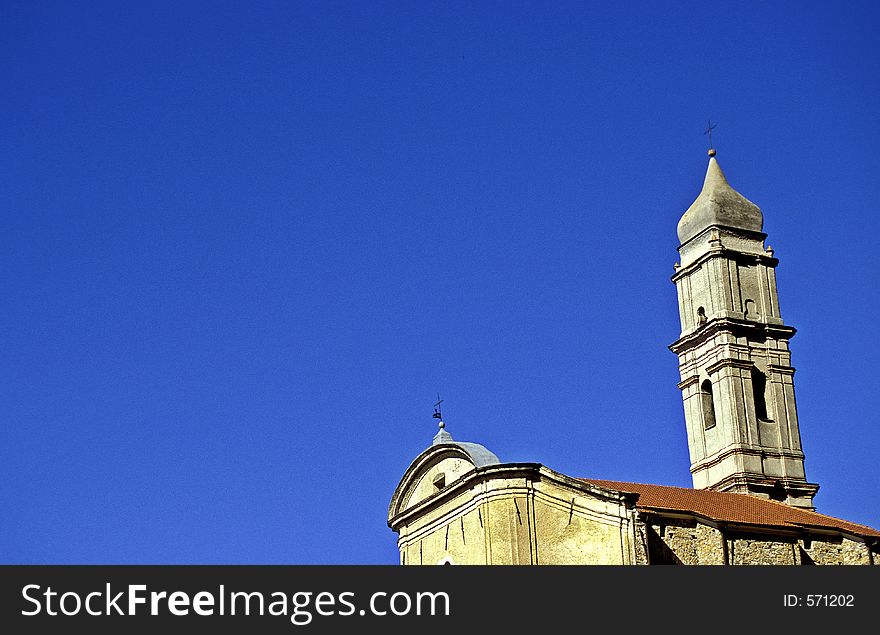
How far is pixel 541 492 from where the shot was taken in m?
35.8

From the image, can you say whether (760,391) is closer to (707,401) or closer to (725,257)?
(707,401)

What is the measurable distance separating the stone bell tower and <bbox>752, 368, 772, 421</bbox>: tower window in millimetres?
30

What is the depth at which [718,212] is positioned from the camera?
49469mm

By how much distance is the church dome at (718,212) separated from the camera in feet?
162

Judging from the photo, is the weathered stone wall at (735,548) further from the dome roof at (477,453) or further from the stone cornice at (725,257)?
the stone cornice at (725,257)

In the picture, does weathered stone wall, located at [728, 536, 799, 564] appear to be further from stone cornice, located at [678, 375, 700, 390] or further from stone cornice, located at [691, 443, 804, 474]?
stone cornice, located at [678, 375, 700, 390]

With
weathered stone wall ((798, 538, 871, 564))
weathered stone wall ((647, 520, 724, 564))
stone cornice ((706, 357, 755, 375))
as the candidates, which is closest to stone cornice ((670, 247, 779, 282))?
stone cornice ((706, 357, 755, 375))

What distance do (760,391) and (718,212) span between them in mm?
5724

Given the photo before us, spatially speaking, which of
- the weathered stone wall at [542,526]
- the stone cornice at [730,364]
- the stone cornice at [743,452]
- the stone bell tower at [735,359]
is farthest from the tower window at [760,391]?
the weathered stone wall at [542,526]

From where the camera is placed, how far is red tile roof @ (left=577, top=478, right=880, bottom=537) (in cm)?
3878
